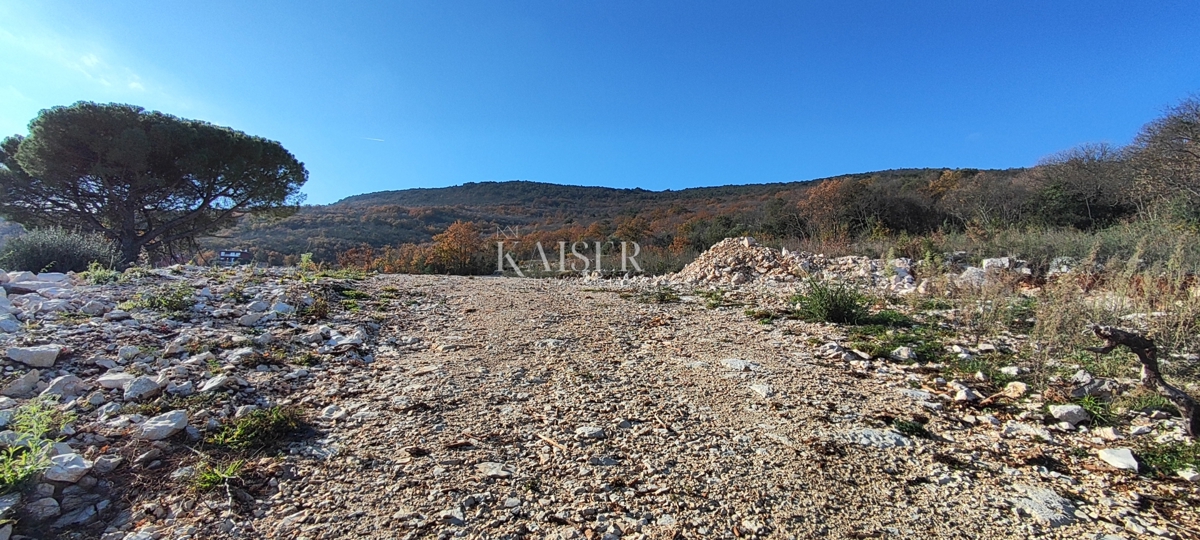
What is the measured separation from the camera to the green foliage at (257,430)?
2.01 metres

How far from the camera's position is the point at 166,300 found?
383 centimetres

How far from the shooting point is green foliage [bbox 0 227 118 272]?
5660mm

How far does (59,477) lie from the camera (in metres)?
1.65

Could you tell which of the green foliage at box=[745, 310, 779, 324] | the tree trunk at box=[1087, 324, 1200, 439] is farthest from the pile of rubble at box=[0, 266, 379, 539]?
the tree trunk at box=[1087, 324, 1200, 439]

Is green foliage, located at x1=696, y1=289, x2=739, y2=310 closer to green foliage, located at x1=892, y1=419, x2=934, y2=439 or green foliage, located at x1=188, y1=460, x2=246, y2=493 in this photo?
green foliage, located at x1=892, y1=419, x2=934, y2=439

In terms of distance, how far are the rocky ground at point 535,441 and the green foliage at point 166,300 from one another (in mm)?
23

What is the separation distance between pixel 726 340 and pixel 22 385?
12.9ft

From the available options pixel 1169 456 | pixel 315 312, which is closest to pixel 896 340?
pixel 1169 456

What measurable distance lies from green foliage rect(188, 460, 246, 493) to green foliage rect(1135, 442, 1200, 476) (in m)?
3.35

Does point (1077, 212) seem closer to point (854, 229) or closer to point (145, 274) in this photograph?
→ point (854, 229)

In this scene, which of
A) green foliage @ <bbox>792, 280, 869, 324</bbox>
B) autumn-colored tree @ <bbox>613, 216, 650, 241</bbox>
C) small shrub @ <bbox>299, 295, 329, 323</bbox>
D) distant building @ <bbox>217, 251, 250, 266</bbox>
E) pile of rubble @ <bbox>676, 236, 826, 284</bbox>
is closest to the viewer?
small shrub @ <bbox>299, 295, 329, 323</bbox>

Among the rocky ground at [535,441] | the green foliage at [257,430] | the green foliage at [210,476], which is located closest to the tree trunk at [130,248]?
the rocky ground at [535,441]

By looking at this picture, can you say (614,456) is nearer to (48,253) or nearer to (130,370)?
(130,370)

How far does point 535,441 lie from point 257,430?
117 centimetres
